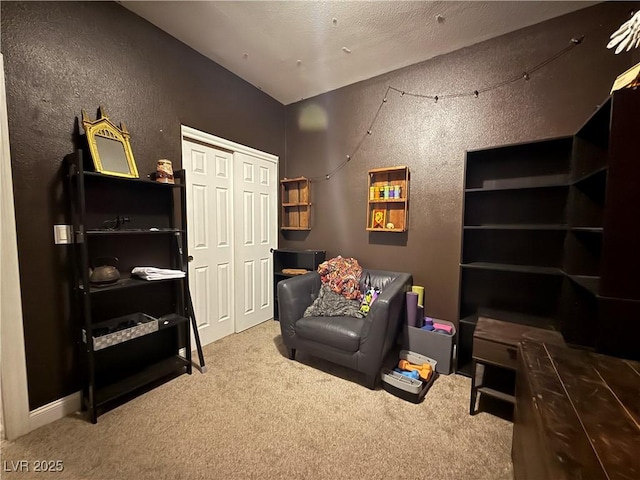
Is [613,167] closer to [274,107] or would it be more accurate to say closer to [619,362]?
[619,362]

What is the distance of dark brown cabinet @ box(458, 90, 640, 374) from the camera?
43.5 inches

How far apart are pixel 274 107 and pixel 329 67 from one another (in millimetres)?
952

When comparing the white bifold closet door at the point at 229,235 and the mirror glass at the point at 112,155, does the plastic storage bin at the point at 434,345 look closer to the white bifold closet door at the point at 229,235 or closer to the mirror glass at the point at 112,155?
the white bifold closet door at the point at 229,235

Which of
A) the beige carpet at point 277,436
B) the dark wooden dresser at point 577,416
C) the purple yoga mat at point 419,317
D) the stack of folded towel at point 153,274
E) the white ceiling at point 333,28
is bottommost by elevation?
the beige carpet at point 277,436

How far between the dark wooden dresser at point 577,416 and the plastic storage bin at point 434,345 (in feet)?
3.10

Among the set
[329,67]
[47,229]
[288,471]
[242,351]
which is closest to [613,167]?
[288,471]

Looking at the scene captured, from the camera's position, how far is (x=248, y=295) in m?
3.05

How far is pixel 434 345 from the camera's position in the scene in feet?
7.10

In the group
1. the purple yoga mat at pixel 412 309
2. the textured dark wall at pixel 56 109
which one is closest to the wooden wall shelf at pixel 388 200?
the purple yoga mat at pixel 412 309

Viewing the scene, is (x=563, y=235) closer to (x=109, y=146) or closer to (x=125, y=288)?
(x=125, y=288)

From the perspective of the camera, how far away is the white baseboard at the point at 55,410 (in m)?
1.54

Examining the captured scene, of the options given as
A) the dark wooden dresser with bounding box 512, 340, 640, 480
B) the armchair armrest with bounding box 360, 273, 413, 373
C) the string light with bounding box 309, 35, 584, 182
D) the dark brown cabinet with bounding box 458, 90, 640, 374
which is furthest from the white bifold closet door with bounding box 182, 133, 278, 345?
the dark wooden dresser with bounding box 512, 340, 640, 480

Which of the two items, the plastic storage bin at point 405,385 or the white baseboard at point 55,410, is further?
the plastic storage bin at point 405,385

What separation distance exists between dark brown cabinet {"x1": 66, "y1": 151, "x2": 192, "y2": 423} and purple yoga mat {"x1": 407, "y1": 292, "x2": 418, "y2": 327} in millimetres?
1914
